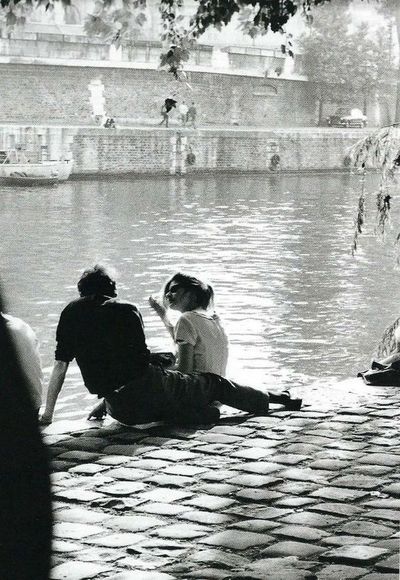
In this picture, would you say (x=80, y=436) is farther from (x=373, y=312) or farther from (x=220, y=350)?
(x=373, y=312)

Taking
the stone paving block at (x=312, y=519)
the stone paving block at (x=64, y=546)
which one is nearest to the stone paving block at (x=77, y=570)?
the stone paving block at (x=64, y=546)

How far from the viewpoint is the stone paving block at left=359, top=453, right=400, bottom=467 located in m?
4.83

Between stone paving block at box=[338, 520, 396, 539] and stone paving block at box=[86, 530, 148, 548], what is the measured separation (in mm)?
695

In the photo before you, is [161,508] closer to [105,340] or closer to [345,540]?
[345,540]

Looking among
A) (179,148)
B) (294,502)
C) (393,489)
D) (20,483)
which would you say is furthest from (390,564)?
(179,148)

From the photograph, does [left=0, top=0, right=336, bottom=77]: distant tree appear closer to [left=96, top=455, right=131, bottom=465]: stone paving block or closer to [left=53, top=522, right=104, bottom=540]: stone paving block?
[left=96, top=455, right=131, bottom=465]: stone paving block

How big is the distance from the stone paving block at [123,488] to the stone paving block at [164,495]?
0.06m

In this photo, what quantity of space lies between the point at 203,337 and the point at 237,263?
1492cm

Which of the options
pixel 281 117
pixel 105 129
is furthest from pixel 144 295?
pixel 281 117

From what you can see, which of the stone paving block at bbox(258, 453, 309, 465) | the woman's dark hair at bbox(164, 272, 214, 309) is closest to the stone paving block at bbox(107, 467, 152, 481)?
the stone paving block at bbox(258, 453, 309, 465)

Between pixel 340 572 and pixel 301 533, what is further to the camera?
pixel 301 533

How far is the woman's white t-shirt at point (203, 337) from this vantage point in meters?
5.91

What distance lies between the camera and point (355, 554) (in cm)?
365

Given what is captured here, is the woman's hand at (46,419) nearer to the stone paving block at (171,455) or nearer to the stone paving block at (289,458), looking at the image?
the stone paving block at (171,455)
